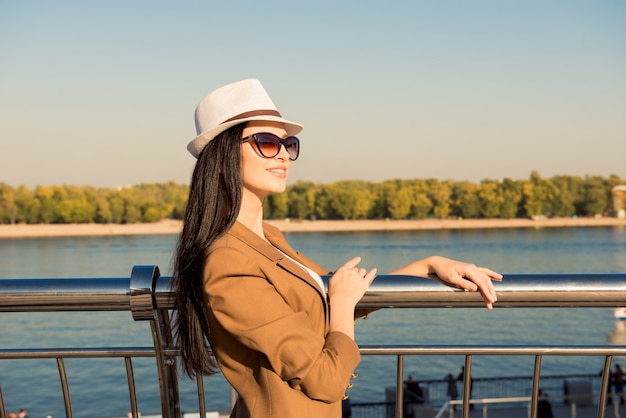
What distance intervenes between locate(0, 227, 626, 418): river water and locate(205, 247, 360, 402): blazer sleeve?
535mm

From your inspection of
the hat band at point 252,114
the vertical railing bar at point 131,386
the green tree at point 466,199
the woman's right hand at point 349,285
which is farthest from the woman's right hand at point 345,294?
the green tree at point 466,199

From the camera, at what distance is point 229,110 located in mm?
2205

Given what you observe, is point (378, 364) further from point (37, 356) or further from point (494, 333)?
point (37, 356)

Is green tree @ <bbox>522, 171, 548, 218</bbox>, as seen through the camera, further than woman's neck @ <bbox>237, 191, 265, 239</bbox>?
Yes

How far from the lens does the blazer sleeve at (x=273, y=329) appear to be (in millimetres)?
1880

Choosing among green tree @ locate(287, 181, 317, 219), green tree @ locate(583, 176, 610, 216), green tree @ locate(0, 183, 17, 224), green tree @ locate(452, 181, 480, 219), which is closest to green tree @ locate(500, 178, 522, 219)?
green tree @ locate(452, 181, 480, 219)

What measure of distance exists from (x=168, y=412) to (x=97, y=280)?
53 centimetres

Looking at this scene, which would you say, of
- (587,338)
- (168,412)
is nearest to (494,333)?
(587,338)

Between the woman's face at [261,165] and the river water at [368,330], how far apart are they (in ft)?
1.47

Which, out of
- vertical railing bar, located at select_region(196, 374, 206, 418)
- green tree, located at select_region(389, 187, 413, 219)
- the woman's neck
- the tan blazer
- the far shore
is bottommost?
the far shore

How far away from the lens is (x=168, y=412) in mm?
2588

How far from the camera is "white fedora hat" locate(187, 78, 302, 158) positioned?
85.6 inches

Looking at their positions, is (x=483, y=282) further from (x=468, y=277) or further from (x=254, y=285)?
(x=254, y=285)

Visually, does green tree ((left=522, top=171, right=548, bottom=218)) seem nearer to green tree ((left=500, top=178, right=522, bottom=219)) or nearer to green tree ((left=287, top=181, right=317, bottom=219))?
green tree ((left=500, top=178, right=522, bottom=219))
